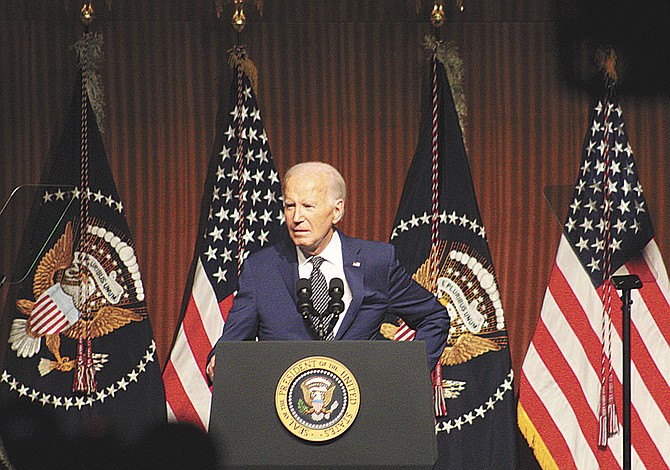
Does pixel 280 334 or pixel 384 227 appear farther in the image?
pixel 384 227

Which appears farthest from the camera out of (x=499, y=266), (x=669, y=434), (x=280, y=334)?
(x=499, y=266)

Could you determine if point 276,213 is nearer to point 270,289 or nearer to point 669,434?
point 270,289

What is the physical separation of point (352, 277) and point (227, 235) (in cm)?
156

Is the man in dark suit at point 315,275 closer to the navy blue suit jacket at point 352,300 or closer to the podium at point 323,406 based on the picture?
the navy blue suit jacket at point 352,300

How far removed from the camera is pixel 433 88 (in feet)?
15.5

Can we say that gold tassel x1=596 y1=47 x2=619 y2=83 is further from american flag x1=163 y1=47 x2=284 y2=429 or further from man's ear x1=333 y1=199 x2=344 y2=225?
man's ear x1=333 y1=199 x2=344 y2=225

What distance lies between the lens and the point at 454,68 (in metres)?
4.73

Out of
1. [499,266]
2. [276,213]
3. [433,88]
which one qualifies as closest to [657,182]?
[499,266]

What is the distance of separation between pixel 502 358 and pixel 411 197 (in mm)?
847

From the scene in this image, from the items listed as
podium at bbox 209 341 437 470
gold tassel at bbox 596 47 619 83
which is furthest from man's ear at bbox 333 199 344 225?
gold tassel at bbox 596 47 619 83

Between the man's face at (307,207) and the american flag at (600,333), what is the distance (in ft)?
6.08

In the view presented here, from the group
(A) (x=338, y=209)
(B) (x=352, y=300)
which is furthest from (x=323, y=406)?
(A) (x=338, y=209)

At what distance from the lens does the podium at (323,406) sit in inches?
93.9

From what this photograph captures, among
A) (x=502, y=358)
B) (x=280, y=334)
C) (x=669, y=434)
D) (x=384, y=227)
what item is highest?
(x=384, y=227)
